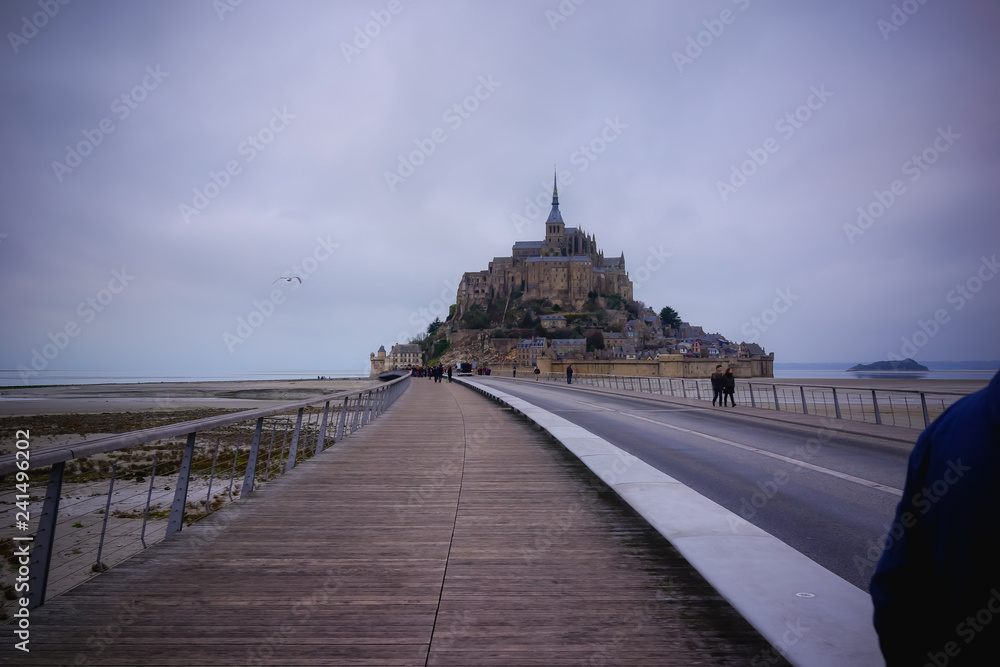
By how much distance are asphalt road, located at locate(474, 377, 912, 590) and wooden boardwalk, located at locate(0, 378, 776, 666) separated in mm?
1510

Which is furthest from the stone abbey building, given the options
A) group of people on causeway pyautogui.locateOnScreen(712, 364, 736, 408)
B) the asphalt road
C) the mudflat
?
the asphalt road

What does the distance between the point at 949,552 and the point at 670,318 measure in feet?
503

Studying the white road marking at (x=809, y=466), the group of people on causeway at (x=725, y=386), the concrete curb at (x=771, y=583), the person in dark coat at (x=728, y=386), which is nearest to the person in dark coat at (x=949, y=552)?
the concrete curb at (x=771, y=583)

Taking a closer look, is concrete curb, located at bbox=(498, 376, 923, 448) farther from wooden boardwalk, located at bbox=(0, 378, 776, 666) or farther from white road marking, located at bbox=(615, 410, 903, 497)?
wooden boardwalk, located at bbox=(0, 378, 776, 666)

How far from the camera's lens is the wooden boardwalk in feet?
9.42

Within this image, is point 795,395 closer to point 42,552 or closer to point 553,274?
point 42,552

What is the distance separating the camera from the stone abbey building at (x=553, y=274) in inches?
5364

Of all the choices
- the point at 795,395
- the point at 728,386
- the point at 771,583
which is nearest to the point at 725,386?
the point at 728,386

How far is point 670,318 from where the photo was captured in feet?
488

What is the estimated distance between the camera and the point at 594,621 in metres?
3.19

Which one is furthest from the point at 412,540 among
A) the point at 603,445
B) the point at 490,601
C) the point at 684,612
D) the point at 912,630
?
the point at 603,445

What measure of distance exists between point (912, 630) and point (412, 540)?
3923 mm

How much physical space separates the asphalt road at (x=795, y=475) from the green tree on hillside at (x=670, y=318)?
446ft

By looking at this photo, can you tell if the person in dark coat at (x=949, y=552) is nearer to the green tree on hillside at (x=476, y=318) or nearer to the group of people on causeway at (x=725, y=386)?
the group of people on causeway at (x=725, y=386)
